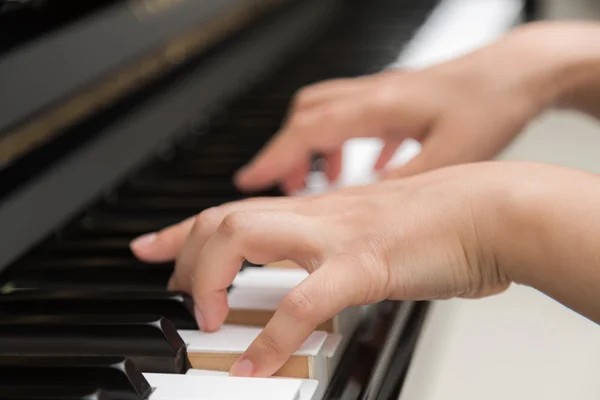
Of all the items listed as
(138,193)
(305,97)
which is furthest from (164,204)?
(305,97)

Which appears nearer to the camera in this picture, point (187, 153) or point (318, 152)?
point (318, 152)

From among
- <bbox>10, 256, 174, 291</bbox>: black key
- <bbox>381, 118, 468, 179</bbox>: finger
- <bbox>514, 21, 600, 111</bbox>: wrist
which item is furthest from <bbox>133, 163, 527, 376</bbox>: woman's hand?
<bbox>514, 21, 600, 111</bbox>: wrist

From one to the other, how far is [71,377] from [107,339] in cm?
8

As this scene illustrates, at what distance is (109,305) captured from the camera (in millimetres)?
765

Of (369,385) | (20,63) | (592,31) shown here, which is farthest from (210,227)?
(592,31)

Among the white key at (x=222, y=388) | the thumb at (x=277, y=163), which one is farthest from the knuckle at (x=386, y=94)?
the white key at (x=222, y=388)

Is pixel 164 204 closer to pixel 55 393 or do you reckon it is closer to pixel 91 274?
pixel 91 274

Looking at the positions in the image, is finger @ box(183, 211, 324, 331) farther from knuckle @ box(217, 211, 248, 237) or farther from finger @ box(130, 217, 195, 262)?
finger @ box(130, 217, 195, 262)

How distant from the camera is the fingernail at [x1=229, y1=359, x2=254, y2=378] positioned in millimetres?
643

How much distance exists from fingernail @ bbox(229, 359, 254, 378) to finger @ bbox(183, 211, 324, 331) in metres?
0.08

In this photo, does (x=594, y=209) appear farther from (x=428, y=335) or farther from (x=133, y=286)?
(x=133, y=286)

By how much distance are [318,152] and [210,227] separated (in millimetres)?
415

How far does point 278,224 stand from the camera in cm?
70

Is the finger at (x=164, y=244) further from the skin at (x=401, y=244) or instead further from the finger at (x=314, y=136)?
the finger at (x=314, y=136)
